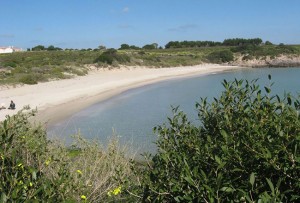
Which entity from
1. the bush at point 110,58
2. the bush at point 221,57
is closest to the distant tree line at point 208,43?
the bush at point 221,57

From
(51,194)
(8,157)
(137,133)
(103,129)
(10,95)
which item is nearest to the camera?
(51,194)

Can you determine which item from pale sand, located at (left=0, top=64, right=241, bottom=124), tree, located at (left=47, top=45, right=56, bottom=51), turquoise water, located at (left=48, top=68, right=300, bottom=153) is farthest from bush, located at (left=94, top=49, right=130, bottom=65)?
tree, located at (left=47, top=45, right=56, bottom=51)

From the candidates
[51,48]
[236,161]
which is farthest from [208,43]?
[236,161]

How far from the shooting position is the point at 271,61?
82062mm

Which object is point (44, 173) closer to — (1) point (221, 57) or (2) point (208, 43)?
(1) point (221, 57)

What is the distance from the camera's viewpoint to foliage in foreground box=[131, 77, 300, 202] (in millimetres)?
2363

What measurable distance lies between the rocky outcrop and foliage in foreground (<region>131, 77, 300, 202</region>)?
80175 mm

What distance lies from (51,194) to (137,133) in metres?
12.6

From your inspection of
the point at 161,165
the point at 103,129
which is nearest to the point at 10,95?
the point at 103,129

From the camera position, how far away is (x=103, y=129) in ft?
54.2

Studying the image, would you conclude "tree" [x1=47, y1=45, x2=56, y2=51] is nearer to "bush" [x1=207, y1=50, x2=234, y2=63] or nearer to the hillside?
the hillside

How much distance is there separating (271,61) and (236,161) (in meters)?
83.5

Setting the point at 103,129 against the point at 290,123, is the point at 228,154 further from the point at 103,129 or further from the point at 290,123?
the point at 103,129

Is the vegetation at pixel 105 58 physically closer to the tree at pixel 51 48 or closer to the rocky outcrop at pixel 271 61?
the tree at pixel 51 48
